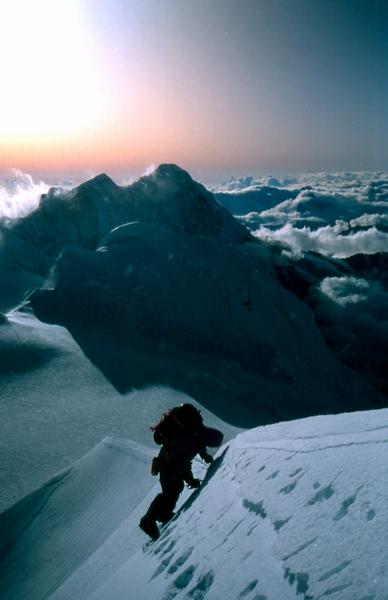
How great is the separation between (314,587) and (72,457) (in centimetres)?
1412

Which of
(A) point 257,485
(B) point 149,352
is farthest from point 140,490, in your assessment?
(B) point 149,352

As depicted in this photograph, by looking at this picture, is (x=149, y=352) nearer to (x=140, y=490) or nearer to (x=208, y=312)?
(x=208, y=312)

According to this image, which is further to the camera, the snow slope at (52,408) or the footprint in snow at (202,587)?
the snow slope at (52,408)

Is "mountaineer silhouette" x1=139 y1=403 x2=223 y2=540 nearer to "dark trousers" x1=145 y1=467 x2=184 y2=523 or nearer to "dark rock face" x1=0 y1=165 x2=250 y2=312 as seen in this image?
"dark trousers" x1=145 y1=467 x2=184 y2=523

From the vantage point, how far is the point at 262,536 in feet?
13.2

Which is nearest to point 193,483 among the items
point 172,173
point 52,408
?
point 52,408

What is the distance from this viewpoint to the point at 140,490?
9.64 metres

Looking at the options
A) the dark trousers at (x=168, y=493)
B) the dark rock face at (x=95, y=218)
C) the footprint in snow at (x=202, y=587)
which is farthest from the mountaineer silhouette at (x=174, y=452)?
the dark rock face at (x=95, y=218)

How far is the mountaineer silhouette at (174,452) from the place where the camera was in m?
7.17

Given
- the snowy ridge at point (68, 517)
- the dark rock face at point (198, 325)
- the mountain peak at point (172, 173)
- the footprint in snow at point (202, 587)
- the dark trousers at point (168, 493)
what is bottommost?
the dark rock face at point (198, 325)

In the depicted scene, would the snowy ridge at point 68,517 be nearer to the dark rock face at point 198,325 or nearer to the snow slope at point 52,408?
the snow slope at point 52,408

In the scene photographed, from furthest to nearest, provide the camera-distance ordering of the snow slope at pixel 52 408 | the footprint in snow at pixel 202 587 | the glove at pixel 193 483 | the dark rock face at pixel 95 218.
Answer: the dark rock face at pixel 95 218 → the snow slope at pixel 52 408 → the glove at pixel 193 483 → the footprint in snow at pixel 202 587

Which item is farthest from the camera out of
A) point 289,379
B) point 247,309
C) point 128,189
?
point 128,189

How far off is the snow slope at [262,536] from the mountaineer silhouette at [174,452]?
0.35m
